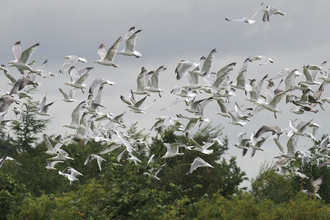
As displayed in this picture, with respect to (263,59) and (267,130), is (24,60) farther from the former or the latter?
(263,59)

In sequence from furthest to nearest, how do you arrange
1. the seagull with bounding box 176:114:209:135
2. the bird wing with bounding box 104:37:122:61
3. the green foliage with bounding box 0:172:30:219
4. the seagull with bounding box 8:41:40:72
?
1. the green foliage with bounding box 0:172:30:219
2. the seagull with bounding box 176:114:209:135
3. the seagull with bounding box 8:41:40:72
4. the bird wing with bounding box 104:37:122:61

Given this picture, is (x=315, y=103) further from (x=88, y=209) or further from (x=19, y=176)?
(x=19, y=176)

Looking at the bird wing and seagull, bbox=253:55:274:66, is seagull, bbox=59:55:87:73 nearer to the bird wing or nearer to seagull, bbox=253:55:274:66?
the bird wing

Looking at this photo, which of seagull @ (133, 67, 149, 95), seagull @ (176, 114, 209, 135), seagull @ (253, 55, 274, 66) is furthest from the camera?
seagull @ (253, 55, 274, 66)

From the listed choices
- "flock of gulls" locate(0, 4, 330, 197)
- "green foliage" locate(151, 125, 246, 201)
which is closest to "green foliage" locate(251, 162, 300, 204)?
"green foliage" locate(151, 125, 246, 201)

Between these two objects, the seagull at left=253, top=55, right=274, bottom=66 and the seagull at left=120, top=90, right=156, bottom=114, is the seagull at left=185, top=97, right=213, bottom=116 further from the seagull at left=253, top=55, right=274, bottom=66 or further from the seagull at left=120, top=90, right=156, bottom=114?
the seagull at left=253, top=55, right=274, bottom=66

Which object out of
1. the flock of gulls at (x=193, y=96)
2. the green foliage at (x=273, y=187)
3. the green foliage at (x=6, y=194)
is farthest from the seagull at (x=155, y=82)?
the green foliage at (x=273, y=187)

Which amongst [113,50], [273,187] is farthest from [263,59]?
[273,187]

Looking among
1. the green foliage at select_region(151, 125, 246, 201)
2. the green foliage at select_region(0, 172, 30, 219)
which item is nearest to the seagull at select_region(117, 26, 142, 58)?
the green foliage at select_region(0, 172, 30, 219)

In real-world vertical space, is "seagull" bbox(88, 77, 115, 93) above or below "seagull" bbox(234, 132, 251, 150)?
above

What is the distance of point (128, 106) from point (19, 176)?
667 inches

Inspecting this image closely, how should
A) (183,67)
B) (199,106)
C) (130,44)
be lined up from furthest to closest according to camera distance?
(199,106), (183,67), (130,44)

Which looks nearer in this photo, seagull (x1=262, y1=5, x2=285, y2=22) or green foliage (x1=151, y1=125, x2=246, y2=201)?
seagull (x1=262, y1=5, x2=285, y2=22)

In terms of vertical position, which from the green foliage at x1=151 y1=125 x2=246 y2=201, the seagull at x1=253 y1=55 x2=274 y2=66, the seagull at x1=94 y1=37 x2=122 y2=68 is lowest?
the green foliage at x1=151 y1=125 x2=246 y2=201
